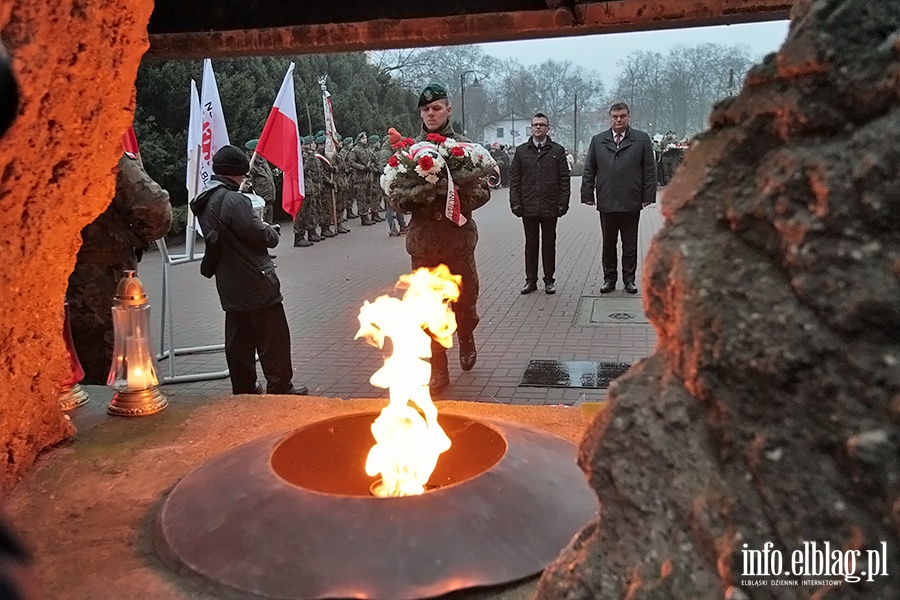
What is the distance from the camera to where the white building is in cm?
5131

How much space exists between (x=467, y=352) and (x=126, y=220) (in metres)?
2.55

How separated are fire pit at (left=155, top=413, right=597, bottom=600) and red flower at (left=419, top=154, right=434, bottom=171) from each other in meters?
2.78

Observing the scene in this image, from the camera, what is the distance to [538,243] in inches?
348

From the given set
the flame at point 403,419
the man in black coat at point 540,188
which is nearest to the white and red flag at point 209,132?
the man in black coat at point 540,188

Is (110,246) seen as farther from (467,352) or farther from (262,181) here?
(262,181)

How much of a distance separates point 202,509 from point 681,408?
67.3 inches

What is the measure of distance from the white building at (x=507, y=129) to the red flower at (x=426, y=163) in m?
45.8

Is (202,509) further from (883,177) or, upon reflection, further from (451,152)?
(451,152)

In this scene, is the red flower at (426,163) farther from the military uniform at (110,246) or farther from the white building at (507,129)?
the white building at (507,129)

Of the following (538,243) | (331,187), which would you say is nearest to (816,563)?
(538,243)

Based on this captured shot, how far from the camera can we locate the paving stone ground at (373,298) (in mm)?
5840

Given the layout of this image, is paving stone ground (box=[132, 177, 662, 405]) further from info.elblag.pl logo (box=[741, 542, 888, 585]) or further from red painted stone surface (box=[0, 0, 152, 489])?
info.elblag.pl logo (box=[741, 542, 888, 585])

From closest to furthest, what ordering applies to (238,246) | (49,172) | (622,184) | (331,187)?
(49,172) < (238,246) < (622,184) < (331,187)

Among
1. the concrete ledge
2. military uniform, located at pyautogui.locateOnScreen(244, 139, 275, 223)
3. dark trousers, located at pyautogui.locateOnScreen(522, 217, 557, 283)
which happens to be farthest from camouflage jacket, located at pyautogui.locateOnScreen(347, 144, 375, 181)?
the concrete ledge
